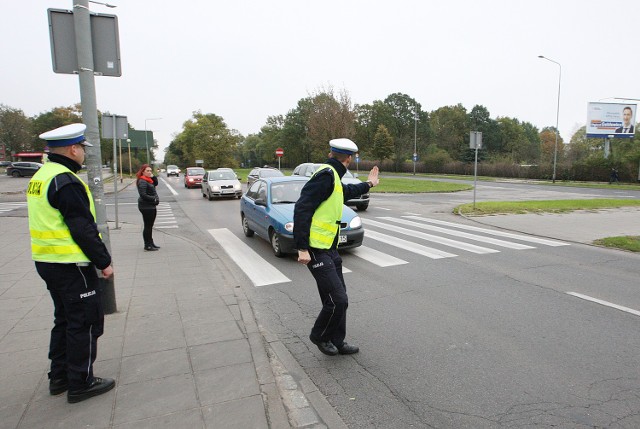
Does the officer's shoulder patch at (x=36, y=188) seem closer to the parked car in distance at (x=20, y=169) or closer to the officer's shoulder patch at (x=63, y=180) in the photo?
the officer's shoulder patch at (x=63, y=180)

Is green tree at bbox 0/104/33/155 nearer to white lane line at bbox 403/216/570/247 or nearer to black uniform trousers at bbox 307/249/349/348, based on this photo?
white lane line at bbox 403/216/570/247

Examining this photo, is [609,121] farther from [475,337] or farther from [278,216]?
[475,337]

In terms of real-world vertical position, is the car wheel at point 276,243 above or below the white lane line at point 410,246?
above

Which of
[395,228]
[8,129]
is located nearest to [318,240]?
[395,228]

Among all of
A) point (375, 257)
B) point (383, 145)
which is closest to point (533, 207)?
point (375, 257)

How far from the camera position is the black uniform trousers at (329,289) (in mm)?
3729

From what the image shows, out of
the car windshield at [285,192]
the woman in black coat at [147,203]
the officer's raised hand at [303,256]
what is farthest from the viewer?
the car windshield at [285,192]

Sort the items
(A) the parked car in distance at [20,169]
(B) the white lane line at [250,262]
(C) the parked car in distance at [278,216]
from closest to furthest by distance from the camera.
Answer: (B) the white lane line at [250,262] → (C) the parked car in distance at [278,216] → (A) the parked car in distance at [20,169]

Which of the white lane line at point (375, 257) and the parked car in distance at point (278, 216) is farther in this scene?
the parked car in distance at point (278, 216)

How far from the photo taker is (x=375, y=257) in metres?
8.12

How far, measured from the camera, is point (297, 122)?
87062mm

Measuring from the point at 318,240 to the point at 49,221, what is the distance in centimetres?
207

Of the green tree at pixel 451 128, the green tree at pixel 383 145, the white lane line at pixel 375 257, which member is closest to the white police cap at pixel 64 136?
the white lane line at pixel 375 257

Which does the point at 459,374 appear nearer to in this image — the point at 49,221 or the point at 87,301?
the point at 87,301
